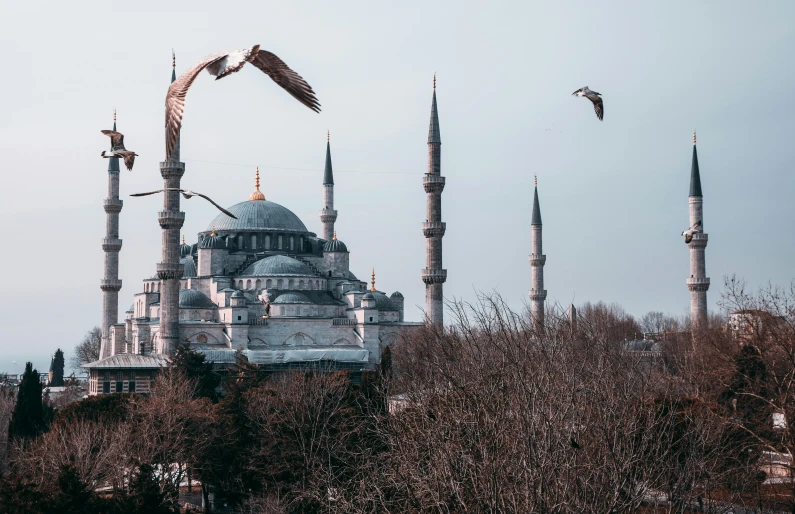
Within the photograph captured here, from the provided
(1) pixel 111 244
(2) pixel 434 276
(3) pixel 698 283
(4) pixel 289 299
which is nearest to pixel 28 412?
(2) pixel 434 276

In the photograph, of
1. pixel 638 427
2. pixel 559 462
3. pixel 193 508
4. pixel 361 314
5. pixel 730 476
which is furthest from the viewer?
pixel 361 314

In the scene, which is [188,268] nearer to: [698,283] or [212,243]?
[212,243]

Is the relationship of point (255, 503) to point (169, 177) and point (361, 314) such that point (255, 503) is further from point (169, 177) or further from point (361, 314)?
point (361, 314)

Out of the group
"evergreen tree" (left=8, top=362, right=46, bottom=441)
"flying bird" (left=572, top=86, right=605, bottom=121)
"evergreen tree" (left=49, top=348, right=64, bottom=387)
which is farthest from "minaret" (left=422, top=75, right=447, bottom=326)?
"flying bird" (left=572, top=86, right=605, bottom=121)

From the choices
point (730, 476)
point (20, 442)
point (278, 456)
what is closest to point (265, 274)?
point (20, 442)

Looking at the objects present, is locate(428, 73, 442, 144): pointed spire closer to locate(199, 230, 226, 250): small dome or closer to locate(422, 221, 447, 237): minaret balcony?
locate(422, 221, 447, 237): minaret balcony

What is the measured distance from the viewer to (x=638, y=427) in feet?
55.9

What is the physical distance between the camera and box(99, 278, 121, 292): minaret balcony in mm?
50188

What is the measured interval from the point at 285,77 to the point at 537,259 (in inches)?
1764

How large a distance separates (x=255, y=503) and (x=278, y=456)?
1.14m

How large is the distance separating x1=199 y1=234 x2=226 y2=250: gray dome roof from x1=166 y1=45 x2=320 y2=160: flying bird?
44558 mm

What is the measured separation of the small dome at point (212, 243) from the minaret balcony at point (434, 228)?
11395 mm

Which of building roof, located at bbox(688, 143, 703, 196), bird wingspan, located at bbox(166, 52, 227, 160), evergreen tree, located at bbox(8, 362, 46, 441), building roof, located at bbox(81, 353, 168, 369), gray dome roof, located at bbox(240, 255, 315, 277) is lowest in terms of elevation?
evergreen tree, located at bbox(8, 362, 46, 441)

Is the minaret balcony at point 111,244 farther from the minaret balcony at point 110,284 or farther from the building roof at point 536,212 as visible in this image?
the building roof at point 536,212
